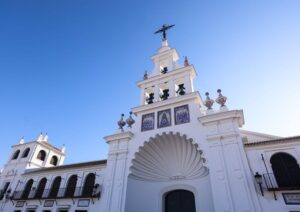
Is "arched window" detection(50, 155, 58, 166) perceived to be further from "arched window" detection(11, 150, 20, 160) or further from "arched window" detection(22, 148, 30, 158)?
"arched window" detection(11, 150, 20, 160)

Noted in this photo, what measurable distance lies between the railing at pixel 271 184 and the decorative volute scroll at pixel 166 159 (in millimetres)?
3527

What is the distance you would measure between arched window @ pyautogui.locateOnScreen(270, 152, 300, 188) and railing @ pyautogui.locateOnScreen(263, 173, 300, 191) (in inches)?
10.5

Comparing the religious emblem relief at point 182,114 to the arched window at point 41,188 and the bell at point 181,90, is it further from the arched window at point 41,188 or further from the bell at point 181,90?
the arched window at point 41,188

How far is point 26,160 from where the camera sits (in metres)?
20.5

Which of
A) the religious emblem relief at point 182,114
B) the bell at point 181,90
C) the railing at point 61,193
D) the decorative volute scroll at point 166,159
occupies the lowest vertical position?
the railing at point 61,193

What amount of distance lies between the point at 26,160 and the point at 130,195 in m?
15.2

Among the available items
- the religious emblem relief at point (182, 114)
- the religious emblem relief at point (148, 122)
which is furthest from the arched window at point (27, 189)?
the religious emblem relief at point (182, 114)

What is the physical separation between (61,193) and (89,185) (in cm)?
257

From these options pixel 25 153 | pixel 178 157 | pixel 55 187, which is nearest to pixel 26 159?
pixel 25 153

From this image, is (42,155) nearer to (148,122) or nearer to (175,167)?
(148,122)

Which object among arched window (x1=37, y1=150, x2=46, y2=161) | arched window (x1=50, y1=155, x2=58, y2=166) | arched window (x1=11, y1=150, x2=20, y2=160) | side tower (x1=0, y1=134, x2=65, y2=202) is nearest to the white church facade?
side tower (x1=0, y1=134, x2=65, y2=202)

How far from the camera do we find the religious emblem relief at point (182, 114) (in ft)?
38.8

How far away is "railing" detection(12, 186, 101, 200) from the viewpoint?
13.4m

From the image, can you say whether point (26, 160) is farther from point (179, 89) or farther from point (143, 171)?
point (179, 89)
